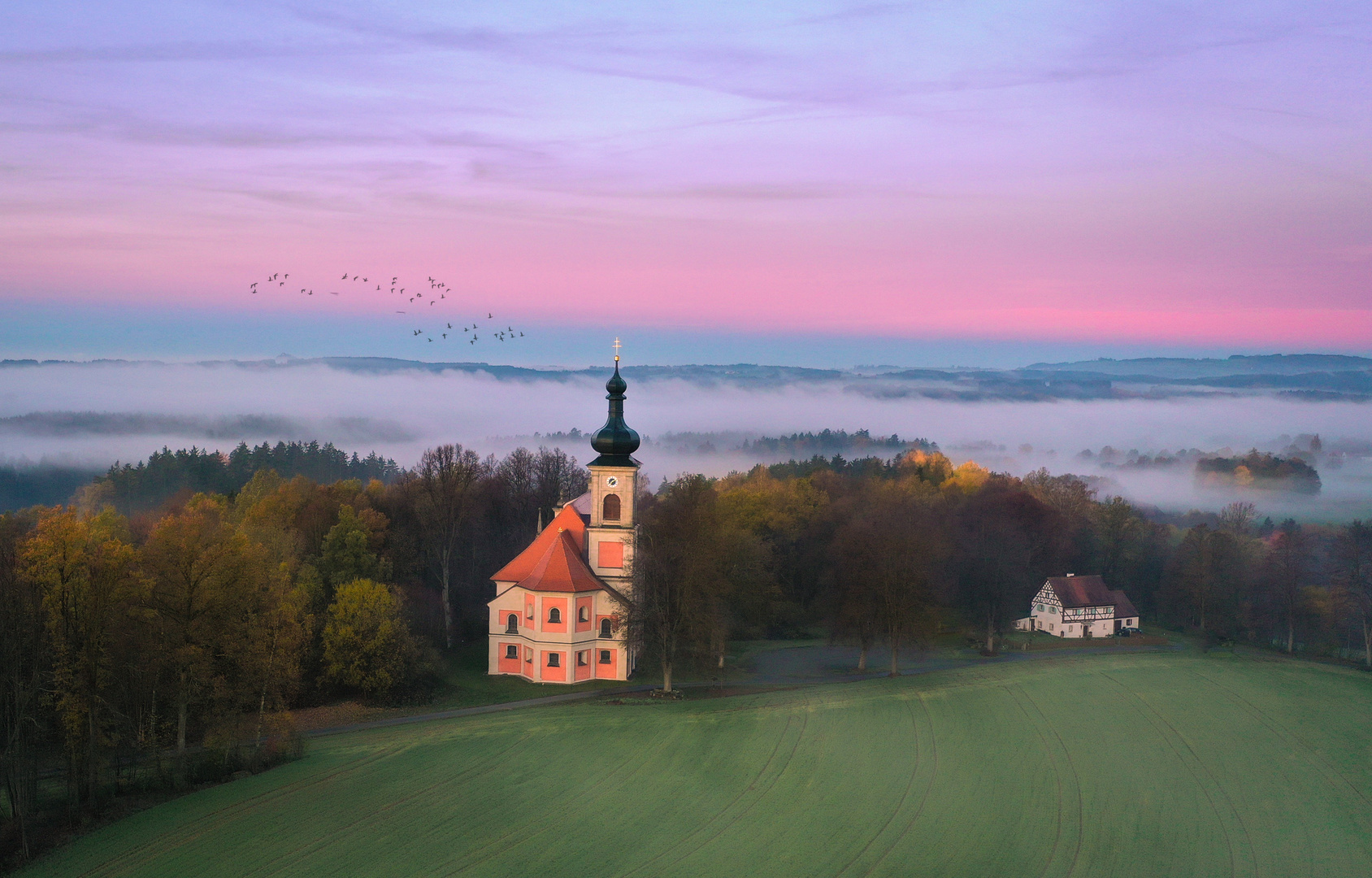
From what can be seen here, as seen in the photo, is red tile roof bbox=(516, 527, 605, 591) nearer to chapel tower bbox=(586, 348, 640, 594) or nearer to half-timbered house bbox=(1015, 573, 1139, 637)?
chapel tower bbox=(586, 348, 640, 594)

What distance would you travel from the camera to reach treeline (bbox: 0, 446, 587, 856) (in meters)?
27.7

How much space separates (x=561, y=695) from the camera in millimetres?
43656

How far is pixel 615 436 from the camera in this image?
48.3 metres

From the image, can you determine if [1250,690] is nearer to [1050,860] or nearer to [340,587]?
[1050,860]

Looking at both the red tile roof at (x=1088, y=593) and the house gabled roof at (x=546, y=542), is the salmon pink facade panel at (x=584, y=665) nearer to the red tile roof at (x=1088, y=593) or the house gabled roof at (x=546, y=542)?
the house gabled roof at (x=546, y=542)

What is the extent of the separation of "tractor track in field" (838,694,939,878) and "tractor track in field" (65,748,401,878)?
15.4 m

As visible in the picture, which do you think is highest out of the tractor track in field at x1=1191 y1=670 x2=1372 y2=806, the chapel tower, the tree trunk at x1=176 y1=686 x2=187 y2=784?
the chapel tower

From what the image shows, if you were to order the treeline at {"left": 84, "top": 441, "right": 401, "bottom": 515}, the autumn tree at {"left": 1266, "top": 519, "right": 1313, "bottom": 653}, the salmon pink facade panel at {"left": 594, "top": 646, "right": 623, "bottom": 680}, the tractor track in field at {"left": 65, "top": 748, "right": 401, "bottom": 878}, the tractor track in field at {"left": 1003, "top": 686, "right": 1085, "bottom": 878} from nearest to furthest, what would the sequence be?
the tractor track in field at {"left": 65, "top": 748, "right": 401, "bottom": 878}, the tractor track in field at {"left": 1003, "top": 686, "right": 1085, "bottom": 878}, the salmon pink facade panel at {"left": 594, "top": 646, "right": 623, "bottom": 680}, the autumn tree at {"left": 1266, "top": 519, "right": 1313, "bottom": 653}, the treeline at {"left": 84, "top": 441, "right": 401, "bottom": 515}

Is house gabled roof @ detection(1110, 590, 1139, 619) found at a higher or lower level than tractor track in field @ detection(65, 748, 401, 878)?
lower

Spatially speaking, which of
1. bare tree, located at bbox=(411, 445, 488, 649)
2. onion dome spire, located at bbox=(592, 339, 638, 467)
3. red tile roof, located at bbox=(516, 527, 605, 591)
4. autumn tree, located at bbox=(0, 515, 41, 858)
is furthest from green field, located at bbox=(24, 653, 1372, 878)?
bare tree, located at bbox=(411, 445, 488, 649)

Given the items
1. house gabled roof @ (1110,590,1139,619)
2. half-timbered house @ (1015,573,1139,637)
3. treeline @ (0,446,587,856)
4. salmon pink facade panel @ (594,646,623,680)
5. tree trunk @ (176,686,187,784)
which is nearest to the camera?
treeline @ (0,446,587,856)

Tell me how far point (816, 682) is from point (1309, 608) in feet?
97.3

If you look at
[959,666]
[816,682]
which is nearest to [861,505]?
[959,666]

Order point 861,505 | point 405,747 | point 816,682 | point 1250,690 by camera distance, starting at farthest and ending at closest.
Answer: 1. point 861,505
2. point 816,682
3. point 1250,690
4. point 405,747
